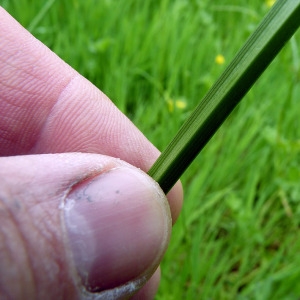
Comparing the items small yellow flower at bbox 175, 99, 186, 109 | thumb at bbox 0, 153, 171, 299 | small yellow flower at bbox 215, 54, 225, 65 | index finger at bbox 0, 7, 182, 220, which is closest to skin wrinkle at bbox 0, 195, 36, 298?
thumb at bbox 0, 153, 171, 299

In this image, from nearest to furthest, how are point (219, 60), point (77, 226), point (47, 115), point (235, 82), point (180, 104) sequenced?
1. point (235, 82)
2. point (77, 226)
3. point (47, 115)
4. point (180, 104)
5. point (219, 60)

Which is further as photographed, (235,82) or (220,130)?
(220,130)

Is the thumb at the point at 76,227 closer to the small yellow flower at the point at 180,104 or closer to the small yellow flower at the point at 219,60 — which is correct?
the small yellow flower at the point at 180,104

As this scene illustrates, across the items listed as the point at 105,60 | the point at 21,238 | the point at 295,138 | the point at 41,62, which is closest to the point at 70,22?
the point at 105,60

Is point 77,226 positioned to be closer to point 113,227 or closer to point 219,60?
point 113,227

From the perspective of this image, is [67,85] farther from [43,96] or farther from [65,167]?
[65,167]

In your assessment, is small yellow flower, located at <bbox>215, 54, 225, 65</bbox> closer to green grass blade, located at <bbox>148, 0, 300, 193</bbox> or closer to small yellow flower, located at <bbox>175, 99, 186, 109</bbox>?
small yellow flower, located at <bbox>175, 99, 186, 109</bbox>

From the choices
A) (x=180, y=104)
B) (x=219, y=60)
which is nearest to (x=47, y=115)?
(x=180, y=104)
